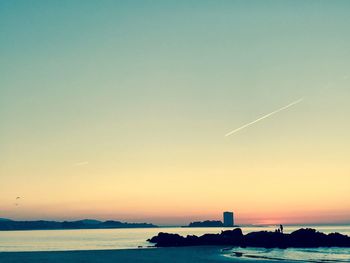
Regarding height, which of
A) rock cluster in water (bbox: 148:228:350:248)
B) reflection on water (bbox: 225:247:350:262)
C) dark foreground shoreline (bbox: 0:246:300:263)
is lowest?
dark foreground shoreline (bbox: 0:246:300:263)

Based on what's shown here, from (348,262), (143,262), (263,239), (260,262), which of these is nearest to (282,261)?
(260,262)

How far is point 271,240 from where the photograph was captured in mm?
115000

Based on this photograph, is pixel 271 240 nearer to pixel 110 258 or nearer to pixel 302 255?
pixel 302 255

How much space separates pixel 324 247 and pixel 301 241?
247 inches

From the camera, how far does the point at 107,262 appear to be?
6669 cm

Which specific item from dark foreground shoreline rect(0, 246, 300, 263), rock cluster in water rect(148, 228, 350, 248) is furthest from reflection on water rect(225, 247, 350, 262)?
rock cluster in water rect(148, 228, 350, 248)

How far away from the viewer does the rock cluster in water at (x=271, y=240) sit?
367 ft

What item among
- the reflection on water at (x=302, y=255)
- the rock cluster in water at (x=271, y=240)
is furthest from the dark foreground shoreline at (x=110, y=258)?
the rock cluster in water at (x=271, y=240)

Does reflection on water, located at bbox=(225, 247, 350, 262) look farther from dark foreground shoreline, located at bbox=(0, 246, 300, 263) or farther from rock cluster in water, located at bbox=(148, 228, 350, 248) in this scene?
rock cluster in water, located at bbox=(148, 228, 350, 248)

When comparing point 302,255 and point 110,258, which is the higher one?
point 302,255

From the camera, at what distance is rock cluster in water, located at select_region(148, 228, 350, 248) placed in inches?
4402

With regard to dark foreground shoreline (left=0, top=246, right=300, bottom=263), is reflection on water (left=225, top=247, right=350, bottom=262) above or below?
above

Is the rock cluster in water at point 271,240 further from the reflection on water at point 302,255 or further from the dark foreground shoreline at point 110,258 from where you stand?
the dark foreground shoreline at point 110,258

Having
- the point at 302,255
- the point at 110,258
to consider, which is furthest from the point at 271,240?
the point at 110,258
